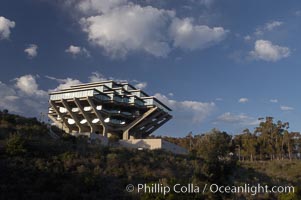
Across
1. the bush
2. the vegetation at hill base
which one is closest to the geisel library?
the vegetation at hill base

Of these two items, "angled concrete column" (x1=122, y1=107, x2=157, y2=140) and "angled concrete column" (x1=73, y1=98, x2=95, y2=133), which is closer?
"angled concrete column" (x1=73, y1=98, x2=95, y2=133)

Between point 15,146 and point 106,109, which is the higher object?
point 106,109

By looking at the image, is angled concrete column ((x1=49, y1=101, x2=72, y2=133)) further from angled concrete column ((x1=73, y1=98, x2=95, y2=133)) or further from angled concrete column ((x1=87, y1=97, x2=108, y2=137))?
angled concrete column ((x1=87, y1=97, x2=108, y2=137))

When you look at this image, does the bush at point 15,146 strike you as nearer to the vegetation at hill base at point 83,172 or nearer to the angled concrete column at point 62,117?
the vegetation at hill base at point 83,172

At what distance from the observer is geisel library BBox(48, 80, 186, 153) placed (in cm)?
7844

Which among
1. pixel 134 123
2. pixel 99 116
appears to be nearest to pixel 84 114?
pixel 99 116

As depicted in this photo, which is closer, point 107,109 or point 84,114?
point 84,114

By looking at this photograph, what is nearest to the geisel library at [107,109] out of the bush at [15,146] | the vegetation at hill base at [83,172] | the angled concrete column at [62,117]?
the angled concrete column at [62,117]

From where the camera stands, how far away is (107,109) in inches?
3159

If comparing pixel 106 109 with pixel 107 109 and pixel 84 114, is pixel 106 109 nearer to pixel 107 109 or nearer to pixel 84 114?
pixel 107 109

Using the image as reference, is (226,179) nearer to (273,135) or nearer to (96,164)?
(96,164)

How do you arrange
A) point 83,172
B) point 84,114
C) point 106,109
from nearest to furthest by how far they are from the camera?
A: point 83,172, point 84,114, point 106,109

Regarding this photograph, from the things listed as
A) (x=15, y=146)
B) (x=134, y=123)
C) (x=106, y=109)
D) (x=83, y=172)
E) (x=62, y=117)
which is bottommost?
(x=83, y=172)

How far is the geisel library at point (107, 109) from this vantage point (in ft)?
257
